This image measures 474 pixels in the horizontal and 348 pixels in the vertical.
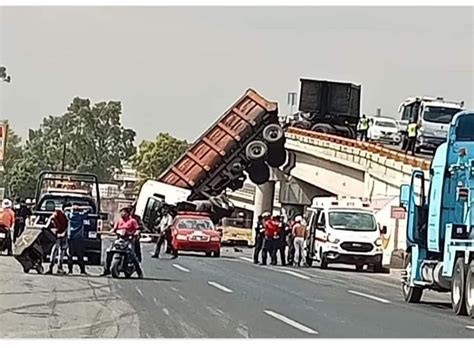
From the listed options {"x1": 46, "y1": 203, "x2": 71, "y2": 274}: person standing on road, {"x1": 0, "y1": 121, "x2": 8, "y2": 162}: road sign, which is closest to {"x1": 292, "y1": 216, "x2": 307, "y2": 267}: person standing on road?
{"x1": 0, "y1": 121, "x2": 8, "y2": 162}: road sign

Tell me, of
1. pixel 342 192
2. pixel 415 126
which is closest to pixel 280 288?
pixel 415 126

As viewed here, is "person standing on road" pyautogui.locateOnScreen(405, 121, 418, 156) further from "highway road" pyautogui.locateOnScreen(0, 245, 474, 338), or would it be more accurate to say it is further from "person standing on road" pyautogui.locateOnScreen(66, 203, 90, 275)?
"person standing on road" pyautogui.locateOnScreen(66, 203, 90, 275)

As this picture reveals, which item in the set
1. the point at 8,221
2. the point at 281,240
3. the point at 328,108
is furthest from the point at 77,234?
the point at 328,108

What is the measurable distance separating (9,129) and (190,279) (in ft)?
27.3

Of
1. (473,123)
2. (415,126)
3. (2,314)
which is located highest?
(415,126)

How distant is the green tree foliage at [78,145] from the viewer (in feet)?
128

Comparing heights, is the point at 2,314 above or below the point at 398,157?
below

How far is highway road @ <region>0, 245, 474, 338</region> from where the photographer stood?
1492 cm

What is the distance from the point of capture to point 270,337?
14.1 m

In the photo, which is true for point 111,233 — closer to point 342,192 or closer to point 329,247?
point 329,247

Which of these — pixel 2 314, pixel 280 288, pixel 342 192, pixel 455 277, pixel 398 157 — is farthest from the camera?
pixel 342 192

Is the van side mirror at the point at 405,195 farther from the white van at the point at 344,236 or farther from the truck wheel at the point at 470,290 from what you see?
the white van at the point at 344,236

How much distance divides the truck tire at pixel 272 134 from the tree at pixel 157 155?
3.25 metres

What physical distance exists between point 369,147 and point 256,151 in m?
5.32
